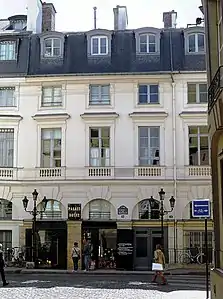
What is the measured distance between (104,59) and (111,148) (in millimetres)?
5533

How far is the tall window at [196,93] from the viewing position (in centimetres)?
3173

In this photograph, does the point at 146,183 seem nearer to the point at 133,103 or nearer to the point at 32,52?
the point at 133,103

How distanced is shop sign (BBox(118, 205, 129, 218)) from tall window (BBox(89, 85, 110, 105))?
595 cm

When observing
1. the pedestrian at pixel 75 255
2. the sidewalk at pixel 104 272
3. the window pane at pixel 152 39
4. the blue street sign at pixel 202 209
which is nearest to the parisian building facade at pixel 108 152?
the window pane at pixel 152 39

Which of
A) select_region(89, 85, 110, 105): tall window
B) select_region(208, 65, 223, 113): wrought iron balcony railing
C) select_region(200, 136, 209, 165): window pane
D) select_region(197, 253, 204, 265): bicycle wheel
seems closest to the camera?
select_region(208, 65, 223, 113): wrought iron balcony railing

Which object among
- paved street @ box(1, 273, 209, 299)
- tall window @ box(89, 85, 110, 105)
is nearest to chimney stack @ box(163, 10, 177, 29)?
tall window @ box(89, 85, 110, 105)

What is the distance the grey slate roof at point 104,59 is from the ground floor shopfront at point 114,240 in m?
8.66

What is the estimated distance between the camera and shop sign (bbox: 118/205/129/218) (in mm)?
31031

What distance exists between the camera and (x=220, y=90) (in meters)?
12.0

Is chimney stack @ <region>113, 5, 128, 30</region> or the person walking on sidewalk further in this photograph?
chimney stack @ <region>113, 5, 128, 30</region>

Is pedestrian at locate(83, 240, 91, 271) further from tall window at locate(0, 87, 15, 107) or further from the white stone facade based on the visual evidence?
tall window at locate(0, 87, 15, 107)

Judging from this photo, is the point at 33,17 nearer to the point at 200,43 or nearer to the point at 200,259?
the point at 200,43

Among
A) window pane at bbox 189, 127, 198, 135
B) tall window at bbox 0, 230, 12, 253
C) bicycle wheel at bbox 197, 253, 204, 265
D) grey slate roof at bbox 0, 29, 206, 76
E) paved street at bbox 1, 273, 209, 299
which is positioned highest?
grey slate roof at bbox 0, 29, 206, 76

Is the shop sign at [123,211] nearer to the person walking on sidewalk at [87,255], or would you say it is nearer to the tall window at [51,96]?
the person walking on sidewalk at [87,255]
